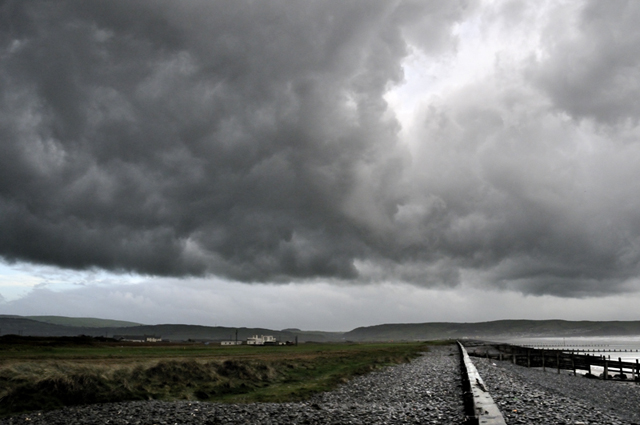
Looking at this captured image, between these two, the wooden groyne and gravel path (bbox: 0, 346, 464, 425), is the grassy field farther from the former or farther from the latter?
the wooden groyne

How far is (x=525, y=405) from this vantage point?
20234 mm

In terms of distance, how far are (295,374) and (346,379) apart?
331 inches

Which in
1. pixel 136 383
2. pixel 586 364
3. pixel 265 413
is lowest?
pixel 586 364

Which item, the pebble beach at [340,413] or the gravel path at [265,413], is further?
the gravel path at [265,413]

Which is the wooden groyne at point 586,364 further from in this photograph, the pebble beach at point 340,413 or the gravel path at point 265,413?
the gravel path at point 265,413

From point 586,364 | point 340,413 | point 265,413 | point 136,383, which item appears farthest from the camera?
point 586,364

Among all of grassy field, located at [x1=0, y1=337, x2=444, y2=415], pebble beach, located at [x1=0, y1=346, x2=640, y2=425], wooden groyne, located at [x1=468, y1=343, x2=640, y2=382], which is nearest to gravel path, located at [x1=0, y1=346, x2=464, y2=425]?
pebble beach, located at [x1=0, y1=346, x2=640, y2=425]

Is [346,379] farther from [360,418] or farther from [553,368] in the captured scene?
[553,368]

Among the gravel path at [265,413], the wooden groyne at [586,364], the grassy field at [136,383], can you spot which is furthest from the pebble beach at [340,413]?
the wooden groyne at [586,364]

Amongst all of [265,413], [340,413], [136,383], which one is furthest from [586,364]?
[136,383]

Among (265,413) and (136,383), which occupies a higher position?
(265,413)

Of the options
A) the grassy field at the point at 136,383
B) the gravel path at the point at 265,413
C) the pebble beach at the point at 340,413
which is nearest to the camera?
the pebble beach at the point at 340,413

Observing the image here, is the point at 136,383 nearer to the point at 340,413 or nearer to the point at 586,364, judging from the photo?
the point at 340,413

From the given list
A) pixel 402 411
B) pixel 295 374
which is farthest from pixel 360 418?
pixel 295 374
